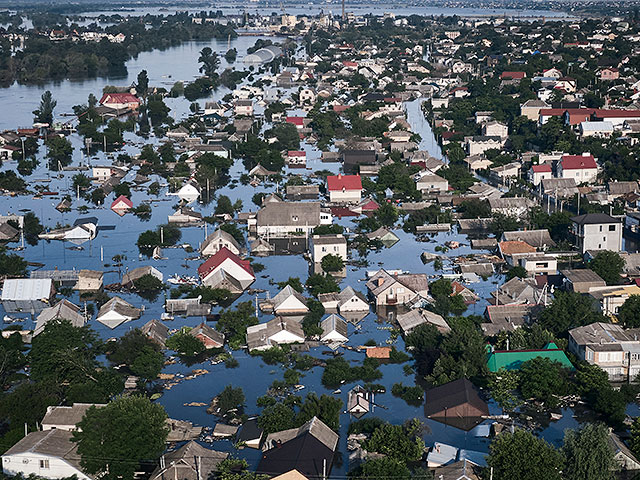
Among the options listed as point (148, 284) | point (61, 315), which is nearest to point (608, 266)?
point (148, 284)

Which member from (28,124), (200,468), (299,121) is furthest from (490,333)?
(28,124)

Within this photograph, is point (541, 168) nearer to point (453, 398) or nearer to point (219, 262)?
point (219, 262)

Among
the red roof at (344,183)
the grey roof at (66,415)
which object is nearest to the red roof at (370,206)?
the red roof at (344,183)


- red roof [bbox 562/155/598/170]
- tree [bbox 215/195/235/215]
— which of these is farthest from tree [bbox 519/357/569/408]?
red roof [bbox 562/155/598/170]

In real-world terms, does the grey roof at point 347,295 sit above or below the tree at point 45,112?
above

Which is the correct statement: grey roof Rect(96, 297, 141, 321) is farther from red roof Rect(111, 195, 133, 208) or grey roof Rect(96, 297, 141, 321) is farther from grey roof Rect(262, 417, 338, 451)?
red roof Rect(111, 195, 133, 208)

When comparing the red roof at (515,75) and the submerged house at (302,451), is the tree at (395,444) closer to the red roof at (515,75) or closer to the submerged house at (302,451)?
the submerged house at (302,451)
